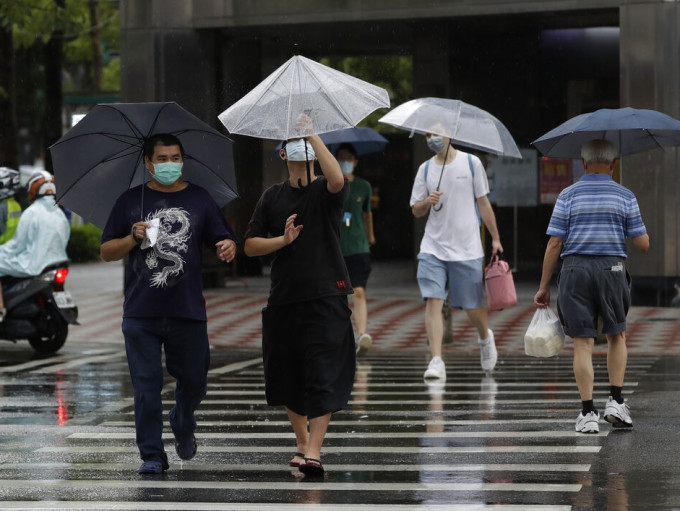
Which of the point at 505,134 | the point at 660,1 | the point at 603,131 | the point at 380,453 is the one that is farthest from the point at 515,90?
the point at 380,453

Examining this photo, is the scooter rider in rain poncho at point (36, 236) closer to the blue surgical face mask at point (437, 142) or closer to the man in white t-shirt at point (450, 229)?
the man in white t-shirt at point (450, 229)

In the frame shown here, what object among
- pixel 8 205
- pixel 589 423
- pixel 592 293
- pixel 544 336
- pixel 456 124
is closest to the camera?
pixel 589 423

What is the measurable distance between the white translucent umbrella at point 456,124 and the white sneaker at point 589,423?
3.01 meters

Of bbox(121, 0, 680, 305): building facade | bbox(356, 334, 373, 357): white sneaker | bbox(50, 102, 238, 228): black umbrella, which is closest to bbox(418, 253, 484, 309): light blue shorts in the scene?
bbox(356, 334, 373, 357): white sneaker

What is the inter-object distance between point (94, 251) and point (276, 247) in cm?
2328

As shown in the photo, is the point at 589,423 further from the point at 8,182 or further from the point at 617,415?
the point at 8,182

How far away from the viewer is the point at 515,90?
2130 cm

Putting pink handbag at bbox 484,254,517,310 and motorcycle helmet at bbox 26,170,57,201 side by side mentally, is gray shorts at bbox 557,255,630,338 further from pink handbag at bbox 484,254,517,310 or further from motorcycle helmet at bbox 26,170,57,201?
motorcycle helmet at bbox 26,170,57,201

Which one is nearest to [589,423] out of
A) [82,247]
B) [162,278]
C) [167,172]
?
[162,278]

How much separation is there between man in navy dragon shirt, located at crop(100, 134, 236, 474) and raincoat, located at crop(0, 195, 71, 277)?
20.4 ft

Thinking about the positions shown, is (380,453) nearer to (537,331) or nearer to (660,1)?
(537,331)

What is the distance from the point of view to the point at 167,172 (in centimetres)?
694

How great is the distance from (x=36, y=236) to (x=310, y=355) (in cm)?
670

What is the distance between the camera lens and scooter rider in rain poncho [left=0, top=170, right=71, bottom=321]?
13.0 m
